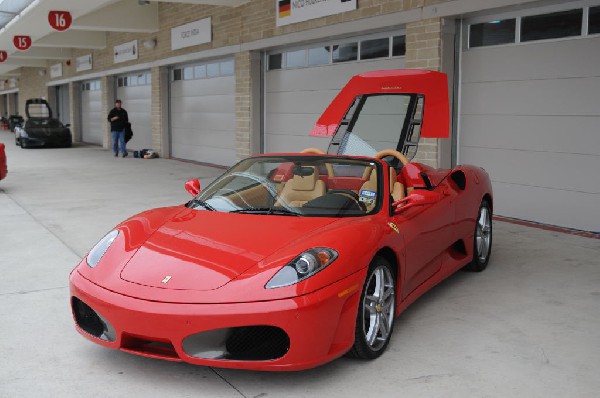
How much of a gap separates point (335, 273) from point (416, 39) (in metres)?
6.77

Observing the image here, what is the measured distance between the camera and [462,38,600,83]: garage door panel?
7.47 meters

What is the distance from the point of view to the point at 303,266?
3.24m

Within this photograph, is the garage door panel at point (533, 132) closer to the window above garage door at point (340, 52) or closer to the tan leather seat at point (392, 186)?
the window above garage door at point (340, 52)

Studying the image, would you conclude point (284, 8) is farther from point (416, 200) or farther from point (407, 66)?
point (416, 200)

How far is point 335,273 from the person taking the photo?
10.6 feet

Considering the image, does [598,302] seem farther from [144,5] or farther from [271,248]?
[144,5]

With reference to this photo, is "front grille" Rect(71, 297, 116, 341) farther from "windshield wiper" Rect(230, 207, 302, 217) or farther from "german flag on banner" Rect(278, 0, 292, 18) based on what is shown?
"german flag on banner" Rect(278, 0, 292, 18)

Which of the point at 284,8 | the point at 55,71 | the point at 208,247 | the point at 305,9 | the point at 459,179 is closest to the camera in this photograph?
the point at 208,247

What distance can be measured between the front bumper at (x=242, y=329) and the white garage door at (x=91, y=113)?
77.9 ft

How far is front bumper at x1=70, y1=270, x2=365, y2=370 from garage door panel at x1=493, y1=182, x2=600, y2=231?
5.20 metres

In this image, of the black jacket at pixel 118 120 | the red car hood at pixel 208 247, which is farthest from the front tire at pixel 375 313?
the black jacket at pixel 118 120

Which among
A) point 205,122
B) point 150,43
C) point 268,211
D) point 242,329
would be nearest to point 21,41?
point 150,43

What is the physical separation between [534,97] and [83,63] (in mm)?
23121

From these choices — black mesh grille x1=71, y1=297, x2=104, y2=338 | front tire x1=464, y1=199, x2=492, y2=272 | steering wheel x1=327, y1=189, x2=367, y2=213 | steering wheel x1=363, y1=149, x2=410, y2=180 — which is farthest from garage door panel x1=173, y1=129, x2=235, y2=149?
black mesh grille x1=71, y1=297, x2=104, y2=338
